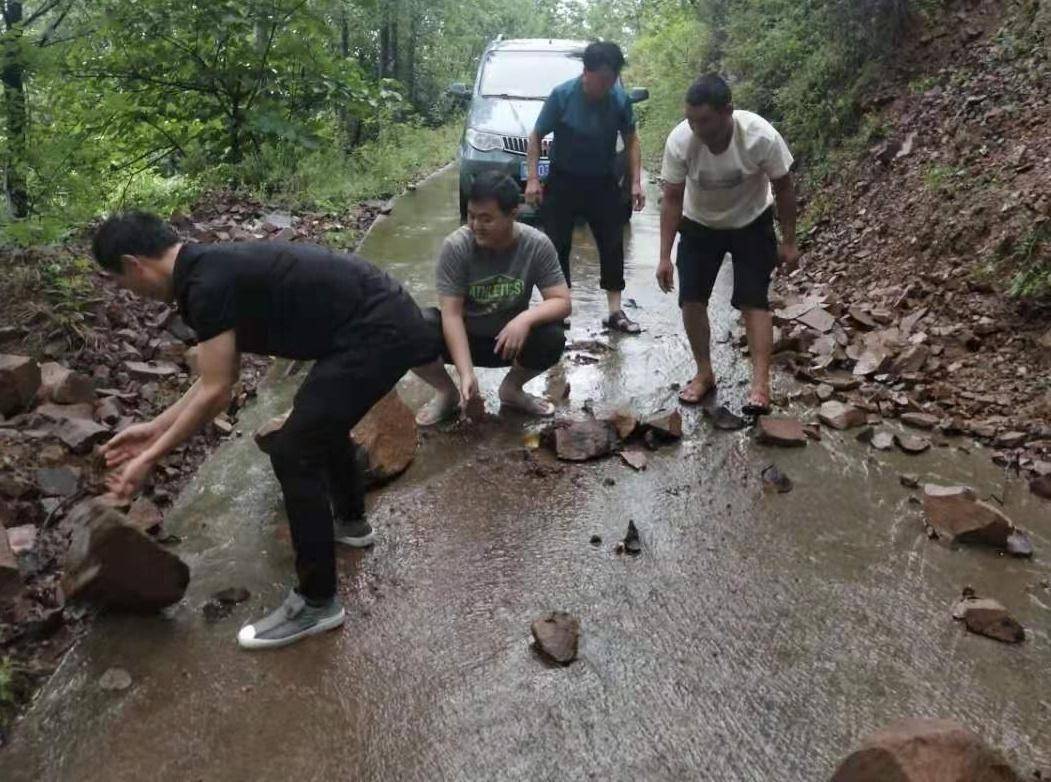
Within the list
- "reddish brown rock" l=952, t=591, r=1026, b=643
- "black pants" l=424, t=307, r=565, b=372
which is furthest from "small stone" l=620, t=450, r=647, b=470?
"reddish brown rock" l=952, t=591, r=1026, b=643

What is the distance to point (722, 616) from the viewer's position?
278 centimetres

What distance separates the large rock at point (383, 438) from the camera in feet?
11.9

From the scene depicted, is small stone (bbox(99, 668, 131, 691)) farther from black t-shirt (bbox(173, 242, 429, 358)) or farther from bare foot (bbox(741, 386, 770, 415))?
bare foot (bbox(741, 386, 770, 415))

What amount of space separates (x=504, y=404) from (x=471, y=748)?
7.62 feet

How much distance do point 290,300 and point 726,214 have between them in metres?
2.38

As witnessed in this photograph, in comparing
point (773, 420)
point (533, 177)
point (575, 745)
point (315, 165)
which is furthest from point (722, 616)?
point (315, 165)

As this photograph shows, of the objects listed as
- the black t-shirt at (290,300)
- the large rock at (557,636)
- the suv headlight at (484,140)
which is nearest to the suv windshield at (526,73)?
the suv headlight at (484,140)

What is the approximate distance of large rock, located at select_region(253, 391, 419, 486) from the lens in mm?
3631

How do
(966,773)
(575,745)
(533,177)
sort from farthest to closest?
(533,177) < (575,745) < (966,773)

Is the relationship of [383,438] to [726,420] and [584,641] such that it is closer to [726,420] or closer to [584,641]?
[584,641]

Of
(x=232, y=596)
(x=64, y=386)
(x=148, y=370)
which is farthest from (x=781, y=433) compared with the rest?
(x=64, y=386)

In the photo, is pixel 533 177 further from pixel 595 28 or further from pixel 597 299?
pixel 595 28

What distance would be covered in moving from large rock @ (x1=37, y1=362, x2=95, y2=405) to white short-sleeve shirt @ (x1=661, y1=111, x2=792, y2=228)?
2996mm

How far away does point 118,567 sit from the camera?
2.71 meters
